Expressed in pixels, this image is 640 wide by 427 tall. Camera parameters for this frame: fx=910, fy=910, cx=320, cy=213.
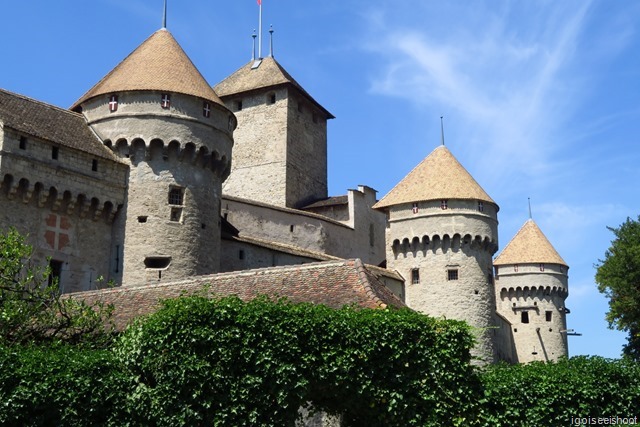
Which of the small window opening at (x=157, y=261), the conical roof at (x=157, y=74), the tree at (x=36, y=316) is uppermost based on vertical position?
the conical roof at (x=157, y=74)

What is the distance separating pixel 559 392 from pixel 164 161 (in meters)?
16.7

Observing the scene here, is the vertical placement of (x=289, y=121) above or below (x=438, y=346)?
above

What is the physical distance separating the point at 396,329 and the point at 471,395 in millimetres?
2293

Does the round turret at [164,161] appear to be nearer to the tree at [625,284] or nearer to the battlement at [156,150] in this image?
the battlement at [156,150]

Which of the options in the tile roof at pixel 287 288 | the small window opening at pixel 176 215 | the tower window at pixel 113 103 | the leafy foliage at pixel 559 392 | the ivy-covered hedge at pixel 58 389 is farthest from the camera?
the tower window at pixel 113 103

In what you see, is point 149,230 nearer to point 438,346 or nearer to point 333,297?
point 333,297

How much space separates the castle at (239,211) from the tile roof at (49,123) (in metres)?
0.07

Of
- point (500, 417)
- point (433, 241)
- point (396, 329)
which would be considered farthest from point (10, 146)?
point (433, 241)

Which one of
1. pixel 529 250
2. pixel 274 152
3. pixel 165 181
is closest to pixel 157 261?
pixel 165 181

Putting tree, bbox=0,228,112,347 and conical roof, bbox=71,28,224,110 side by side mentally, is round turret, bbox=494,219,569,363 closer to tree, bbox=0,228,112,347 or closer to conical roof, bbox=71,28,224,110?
conical roof, bbox=71,28,224,110

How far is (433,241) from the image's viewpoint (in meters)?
42.3

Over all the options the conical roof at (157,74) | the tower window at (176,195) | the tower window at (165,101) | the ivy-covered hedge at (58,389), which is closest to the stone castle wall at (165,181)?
the tower window at (176,195)

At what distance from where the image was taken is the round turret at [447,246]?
136 feet

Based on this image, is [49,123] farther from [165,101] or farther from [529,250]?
[529,250]
